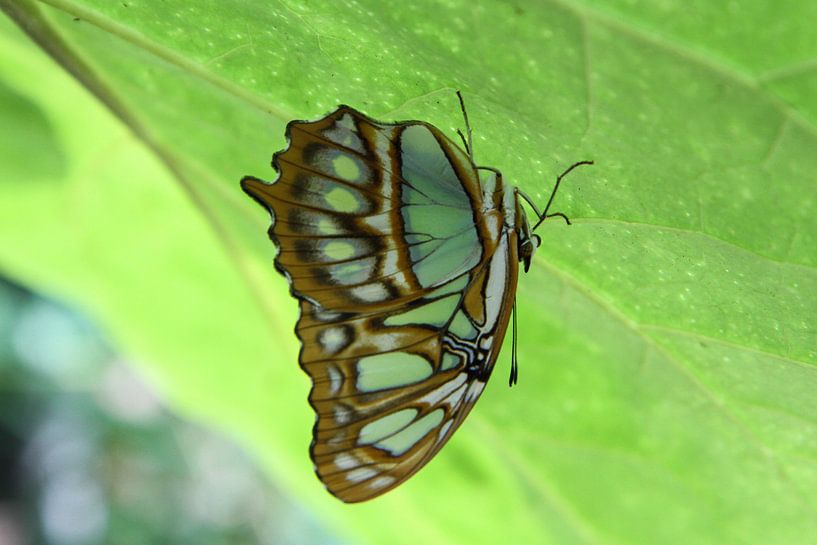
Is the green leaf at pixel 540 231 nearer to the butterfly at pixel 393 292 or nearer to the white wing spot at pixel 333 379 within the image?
the butterfly at pixel 393 292

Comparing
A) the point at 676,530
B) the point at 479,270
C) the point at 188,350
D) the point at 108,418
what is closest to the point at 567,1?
the point at 479,270

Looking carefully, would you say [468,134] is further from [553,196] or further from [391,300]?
[391,300]

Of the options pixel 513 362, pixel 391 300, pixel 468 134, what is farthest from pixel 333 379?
pixel 468 134

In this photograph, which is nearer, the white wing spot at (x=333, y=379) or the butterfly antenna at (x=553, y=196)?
the butterfly antenna at (x=553, y=196)

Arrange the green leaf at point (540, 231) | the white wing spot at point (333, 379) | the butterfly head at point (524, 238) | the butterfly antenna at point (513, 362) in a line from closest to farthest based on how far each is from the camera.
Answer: the green leaf at point (540, 231) < the butterfly head at point (524, 238) < the white wing spot at point (333, 379) < the butterfly antenna at point (513, 362)

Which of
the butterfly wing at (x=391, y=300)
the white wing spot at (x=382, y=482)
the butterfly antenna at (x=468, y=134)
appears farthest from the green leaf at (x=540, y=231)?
the white wing spot at (x=382, y=482)

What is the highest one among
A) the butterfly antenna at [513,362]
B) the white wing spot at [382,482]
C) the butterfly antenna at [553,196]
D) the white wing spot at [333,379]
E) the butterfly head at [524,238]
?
the butterfly antenna at [553,196]

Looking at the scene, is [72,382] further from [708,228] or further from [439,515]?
[708,228]
